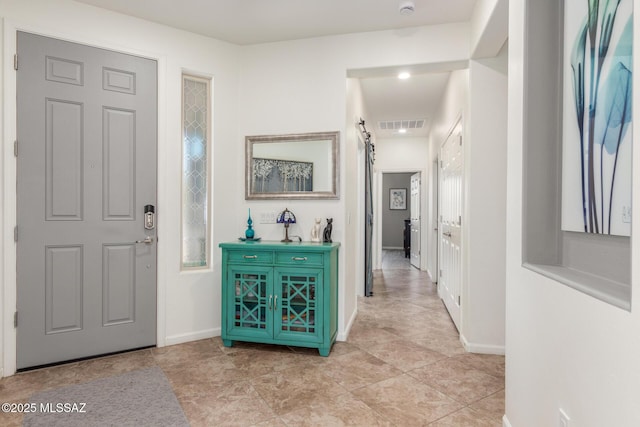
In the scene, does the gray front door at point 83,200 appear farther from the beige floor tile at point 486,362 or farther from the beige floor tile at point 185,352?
the beige floor tile at point 486,362

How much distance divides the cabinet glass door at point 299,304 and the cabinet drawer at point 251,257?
14cm

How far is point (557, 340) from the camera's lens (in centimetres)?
117

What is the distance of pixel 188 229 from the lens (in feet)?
10.0

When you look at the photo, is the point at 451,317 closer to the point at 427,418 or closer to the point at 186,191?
the point at 427,418

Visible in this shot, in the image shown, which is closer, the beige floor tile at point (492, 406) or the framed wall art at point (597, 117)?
the framed wall art at point (597, 117)

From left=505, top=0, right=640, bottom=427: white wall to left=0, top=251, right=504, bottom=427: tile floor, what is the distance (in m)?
0.50

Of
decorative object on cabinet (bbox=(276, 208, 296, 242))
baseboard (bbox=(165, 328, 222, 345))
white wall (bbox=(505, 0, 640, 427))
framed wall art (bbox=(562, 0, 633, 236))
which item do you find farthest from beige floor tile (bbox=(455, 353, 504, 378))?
baseboard (bbox=(165, 328, 222, 345))

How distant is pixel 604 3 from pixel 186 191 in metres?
2.91

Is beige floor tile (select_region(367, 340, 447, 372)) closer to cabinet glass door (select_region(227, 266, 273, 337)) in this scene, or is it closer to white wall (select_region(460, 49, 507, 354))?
white wall (select_region(460, 49, 507, 354))

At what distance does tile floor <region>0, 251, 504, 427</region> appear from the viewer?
1.87m

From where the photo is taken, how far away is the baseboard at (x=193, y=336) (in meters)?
2.89

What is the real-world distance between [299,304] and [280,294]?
17cm

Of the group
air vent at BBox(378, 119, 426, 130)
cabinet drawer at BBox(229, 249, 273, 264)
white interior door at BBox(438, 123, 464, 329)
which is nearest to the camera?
cabinet drawer at BBox(229, 249, 273, 264)

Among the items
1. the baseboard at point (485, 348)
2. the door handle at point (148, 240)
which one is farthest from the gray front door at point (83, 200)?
the baseboard at point (485, 348)
